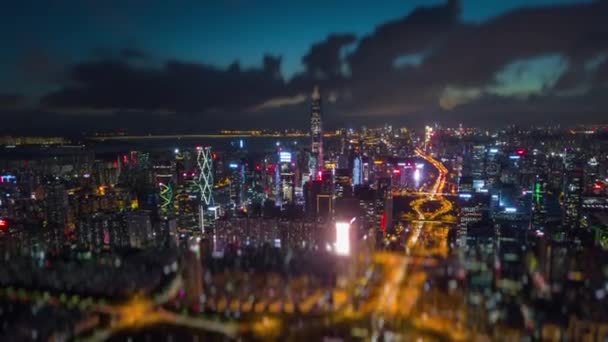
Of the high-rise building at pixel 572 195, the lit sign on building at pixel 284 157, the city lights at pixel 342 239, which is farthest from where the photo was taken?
the lit sign on building at pixel 284 157

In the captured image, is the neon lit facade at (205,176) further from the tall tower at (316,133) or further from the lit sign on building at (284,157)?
the tall tower at (316,133)

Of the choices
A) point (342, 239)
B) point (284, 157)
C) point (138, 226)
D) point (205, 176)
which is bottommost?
point (138, 226)

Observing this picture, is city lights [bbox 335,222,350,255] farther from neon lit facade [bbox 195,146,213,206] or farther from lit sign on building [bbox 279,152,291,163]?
lit sign on building [bbox 279,152,291,163]

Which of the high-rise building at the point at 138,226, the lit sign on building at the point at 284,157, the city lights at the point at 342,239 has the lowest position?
the high-rise building at the point at 138,226

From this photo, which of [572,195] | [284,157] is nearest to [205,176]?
[284,157]

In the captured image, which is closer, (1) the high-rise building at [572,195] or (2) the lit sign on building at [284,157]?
(1) the high-rise building at [572,195]

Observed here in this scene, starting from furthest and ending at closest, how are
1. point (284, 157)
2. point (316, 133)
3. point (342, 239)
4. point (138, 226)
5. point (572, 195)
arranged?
point (316, 133)
point (284, 157)
point (572, 195)
point (138, 226)
point (342, 239)

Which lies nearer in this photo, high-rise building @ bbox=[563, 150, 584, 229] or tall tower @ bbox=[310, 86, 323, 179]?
high-rise building @ bbox=[563, 150, 584, 229]

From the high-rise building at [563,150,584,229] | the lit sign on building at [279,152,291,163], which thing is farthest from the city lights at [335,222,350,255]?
the lit sign on building at [279,152,291,163]

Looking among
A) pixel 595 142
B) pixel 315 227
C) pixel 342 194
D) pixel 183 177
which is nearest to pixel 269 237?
pixel 315 227

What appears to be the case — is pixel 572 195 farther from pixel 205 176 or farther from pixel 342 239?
pixel 205 176

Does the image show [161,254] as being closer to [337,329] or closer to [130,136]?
[337,329]

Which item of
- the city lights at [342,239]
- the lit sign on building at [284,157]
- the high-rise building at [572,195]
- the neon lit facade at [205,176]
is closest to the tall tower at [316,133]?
the lit sign on building at [284,157]
